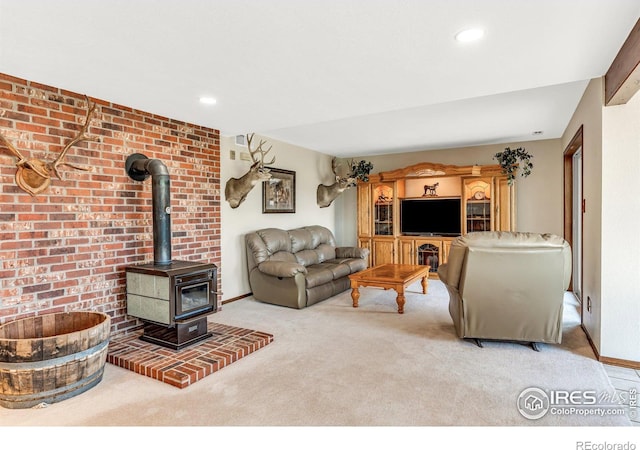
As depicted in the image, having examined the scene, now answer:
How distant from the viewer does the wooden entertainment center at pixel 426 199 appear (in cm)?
612

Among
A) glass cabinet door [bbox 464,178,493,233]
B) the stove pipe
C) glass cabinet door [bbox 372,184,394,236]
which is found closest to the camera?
the stove pipe

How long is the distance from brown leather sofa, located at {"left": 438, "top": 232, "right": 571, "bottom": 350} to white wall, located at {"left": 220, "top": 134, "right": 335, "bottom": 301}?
2.96 metres

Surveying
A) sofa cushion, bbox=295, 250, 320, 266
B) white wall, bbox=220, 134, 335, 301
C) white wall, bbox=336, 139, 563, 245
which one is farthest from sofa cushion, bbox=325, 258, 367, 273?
white wall, bbox=336, 139, 563, 245

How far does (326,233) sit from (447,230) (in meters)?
2.18

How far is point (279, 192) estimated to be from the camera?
5.88 meters

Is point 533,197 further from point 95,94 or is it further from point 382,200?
point 95,94

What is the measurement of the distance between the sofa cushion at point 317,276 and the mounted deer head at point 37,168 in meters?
2.77

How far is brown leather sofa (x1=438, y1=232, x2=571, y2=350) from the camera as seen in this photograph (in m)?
3.03

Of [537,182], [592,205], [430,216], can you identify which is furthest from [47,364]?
[537,182]

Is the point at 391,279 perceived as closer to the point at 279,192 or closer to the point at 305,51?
the point at 279,192

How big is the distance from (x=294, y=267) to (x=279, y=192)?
67.0 inches

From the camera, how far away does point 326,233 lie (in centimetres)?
653

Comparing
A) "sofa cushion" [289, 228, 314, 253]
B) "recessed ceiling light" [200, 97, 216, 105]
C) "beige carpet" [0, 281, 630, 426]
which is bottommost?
"beige carpet" [0, 281, 630, 426]

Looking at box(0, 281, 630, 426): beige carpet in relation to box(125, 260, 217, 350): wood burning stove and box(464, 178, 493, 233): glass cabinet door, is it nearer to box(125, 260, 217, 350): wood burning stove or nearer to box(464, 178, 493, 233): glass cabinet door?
box(125, 260, 217, 350): wood burning stove
